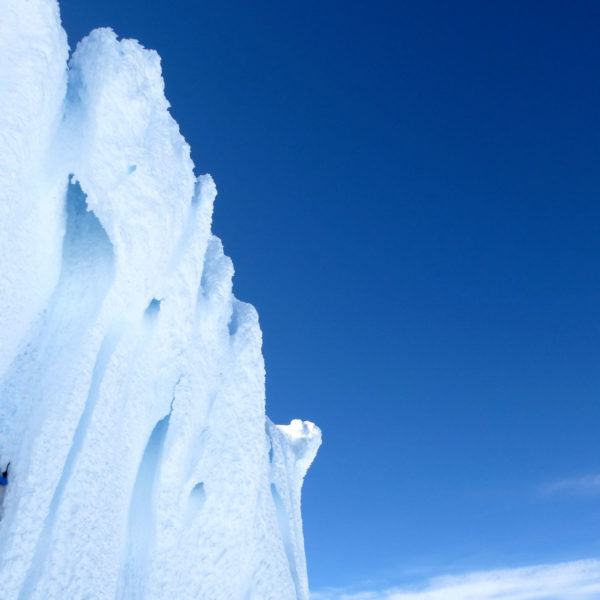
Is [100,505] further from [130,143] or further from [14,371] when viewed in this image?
[130,143]

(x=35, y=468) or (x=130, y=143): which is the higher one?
(x=130, y=143)

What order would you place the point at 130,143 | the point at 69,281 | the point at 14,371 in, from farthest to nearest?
the point at 130,143 < the point at 69,281 < the point at 14,371

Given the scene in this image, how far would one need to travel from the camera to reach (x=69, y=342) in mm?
6543

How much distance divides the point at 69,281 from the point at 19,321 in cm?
112

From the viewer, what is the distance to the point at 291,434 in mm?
Answer: 16438

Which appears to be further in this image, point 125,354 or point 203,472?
point 203,472

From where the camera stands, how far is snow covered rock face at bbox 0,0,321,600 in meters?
5.89

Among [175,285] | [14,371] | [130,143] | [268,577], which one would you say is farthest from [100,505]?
[130,143]

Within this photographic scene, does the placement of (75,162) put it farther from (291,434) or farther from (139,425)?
(291,434)

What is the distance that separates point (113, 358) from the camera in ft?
22.8

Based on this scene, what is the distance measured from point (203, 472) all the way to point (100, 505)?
259 centimetres

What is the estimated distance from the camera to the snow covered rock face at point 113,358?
19.3ft

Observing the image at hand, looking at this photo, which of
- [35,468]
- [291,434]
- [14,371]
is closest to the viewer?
[35,468]

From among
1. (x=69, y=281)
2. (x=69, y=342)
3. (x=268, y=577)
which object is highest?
(x=69, y=281)
